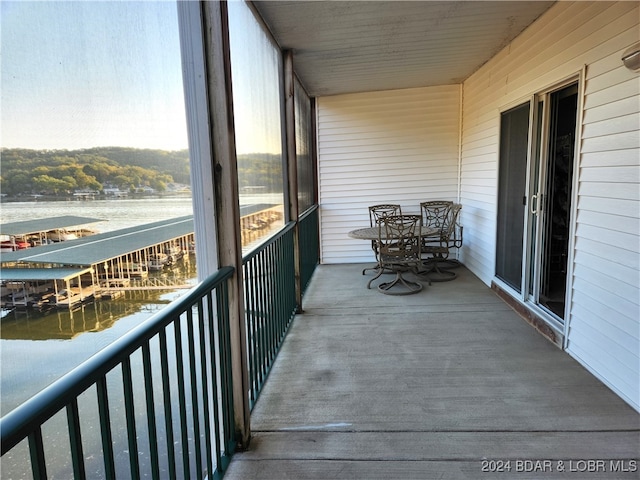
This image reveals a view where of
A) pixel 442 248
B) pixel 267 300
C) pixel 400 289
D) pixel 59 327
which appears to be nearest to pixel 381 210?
pixel 442 248

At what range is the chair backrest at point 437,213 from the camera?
218 inches

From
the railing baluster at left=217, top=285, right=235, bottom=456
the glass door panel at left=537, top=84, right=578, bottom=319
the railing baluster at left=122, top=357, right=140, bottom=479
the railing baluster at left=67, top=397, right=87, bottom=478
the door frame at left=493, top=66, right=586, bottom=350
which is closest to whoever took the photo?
the railing baluster at left=67, top=397, right=87, bottom=478

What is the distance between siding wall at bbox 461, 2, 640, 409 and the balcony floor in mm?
231

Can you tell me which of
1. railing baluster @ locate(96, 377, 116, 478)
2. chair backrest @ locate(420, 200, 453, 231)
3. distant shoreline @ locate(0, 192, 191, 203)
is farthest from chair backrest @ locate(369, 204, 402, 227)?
railing baluster @ locate(96, 377, 116, 478)

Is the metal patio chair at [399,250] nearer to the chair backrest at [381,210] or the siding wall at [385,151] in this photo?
the chair backrest at [381,210]

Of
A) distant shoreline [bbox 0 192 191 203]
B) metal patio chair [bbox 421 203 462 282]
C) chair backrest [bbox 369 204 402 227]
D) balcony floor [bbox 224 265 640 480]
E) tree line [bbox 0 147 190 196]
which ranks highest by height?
tree line [bbox 0 147 190 196]

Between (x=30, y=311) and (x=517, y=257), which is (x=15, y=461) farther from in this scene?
(x=517, y=257)

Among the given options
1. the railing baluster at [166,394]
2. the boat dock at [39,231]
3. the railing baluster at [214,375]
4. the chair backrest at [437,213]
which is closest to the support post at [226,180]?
the railing baluster at [214,375]

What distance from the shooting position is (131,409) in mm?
1035

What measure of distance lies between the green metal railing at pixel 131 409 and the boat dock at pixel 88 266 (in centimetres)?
15

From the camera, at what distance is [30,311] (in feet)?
2.23

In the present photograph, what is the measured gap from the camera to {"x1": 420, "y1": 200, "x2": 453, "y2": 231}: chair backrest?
18.1ft

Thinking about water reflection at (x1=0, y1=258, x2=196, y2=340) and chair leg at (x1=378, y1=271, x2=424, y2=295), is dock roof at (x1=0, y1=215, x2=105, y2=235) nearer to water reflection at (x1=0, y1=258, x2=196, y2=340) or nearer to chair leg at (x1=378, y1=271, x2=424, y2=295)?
water reflection at (x1=0, y1=258, x2=196, y2=340)

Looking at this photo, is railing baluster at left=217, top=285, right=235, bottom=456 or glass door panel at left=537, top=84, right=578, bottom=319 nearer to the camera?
railing baluster at left=217, top=285, right=235, bottom=456
